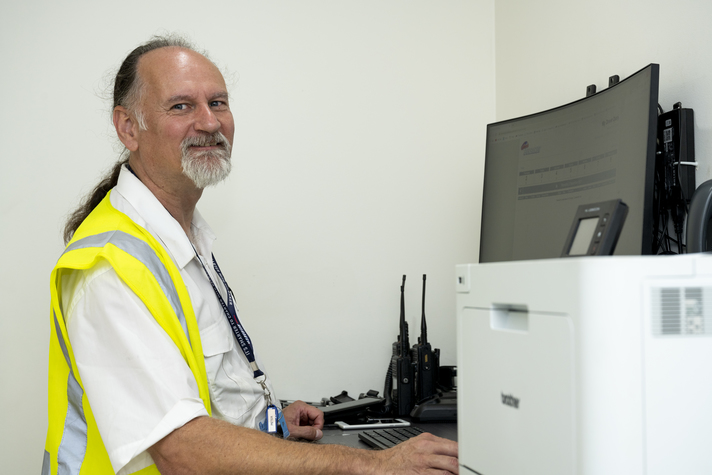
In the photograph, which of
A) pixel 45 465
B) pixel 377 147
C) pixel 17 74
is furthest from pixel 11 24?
pixel 45 465

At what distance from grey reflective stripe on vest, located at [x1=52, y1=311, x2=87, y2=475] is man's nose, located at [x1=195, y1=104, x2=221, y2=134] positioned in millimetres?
582

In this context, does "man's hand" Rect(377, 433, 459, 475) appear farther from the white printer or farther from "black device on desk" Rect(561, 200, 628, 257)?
"black device on desk" Rect(561, 200, 628, 257)

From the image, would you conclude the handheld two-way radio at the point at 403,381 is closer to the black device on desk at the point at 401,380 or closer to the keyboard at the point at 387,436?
the black device on desk at the point at 401,380

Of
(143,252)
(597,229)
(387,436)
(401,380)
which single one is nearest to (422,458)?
(387,436)

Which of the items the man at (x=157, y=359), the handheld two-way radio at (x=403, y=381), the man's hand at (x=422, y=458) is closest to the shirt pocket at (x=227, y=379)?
the man at (x=157, y=359)

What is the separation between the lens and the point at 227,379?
123 cm

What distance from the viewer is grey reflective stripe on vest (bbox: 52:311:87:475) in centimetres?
104

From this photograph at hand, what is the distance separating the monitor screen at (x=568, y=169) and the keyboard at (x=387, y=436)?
1.97 ft

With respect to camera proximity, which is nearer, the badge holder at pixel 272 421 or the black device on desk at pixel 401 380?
the badge holder at pixel 272 421

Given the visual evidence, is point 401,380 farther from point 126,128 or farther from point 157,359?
point 126,128

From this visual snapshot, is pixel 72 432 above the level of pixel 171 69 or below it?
below

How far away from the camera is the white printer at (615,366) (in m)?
0.59

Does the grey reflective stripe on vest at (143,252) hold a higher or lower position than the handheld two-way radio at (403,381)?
higher

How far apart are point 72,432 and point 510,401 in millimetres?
861
